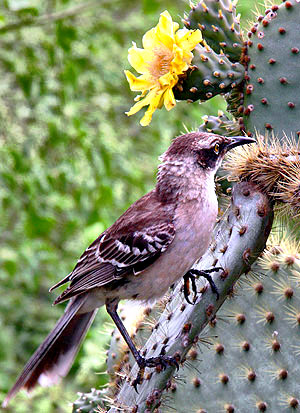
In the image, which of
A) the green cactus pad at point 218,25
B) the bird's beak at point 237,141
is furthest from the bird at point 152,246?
the green cactus pad at point 218,25

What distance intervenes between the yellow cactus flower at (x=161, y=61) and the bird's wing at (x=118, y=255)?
0.30 meters

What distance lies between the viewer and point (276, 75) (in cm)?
209

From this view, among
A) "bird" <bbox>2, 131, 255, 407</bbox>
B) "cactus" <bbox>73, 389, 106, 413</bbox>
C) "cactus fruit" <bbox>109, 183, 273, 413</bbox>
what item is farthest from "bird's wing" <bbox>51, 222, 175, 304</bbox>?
"cactus" <bbox>73, 389, 106, 413</bbox>

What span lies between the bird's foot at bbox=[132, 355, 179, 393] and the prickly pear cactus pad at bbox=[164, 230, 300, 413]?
4.8 inches

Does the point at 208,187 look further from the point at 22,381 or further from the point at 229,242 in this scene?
the point at 22,381

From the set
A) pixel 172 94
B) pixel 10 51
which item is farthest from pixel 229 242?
pixel 10 51

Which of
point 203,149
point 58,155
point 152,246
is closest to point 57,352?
point 152,246

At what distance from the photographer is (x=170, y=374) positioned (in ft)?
5.73

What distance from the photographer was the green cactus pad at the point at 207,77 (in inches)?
82.1

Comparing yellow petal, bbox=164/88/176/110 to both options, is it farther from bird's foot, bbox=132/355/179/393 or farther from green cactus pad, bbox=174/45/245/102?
bird's foot, bbox=132/355/179/393

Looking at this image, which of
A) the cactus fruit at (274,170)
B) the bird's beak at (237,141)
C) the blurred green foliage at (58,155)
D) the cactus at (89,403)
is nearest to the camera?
the cactus fruit at (274,170)

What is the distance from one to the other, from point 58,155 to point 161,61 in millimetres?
2491

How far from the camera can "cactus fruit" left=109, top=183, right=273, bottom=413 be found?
1729 millimetres

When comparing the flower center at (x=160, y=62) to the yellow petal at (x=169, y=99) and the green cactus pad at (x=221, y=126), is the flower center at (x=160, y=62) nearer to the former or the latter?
the yellow petal at (x=169, y=99)
